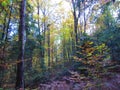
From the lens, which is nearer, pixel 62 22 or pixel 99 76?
pixel 99 76

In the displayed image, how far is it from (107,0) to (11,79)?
8426mm

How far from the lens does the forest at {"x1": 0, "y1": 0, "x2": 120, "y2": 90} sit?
6403mm

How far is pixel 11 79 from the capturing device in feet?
47.1

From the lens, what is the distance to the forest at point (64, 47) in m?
6.40

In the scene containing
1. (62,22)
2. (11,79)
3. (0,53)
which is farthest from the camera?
(62,22)

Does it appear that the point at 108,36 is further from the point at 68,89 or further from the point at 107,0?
the point at 68,89

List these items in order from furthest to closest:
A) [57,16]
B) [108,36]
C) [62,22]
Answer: [62,22]
[57,16]
[108,36]

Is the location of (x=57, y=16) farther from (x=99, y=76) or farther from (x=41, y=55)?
(x=99, y=76)

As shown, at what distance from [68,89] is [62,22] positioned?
33.0 meters

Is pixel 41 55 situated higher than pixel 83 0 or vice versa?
pixel 83 0

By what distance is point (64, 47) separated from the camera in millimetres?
43781

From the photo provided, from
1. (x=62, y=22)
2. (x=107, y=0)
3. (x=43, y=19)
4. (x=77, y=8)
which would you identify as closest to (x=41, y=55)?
(x=77, y=8)

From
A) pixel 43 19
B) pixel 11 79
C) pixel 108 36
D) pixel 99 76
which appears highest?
pixel 43 19

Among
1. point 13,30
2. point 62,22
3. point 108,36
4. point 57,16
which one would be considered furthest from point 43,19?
point 108,36
